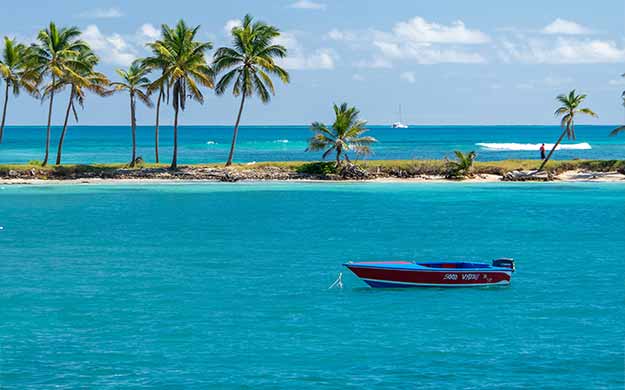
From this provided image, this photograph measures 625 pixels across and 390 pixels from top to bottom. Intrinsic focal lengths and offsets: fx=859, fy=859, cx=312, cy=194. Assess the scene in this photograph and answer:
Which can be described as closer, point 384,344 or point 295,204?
point 384,344

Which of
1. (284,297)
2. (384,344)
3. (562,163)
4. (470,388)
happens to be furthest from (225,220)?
(562,163)

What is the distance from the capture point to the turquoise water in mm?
24969

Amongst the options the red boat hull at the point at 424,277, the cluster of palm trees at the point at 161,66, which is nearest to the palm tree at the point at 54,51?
the cluster of palm trees at the point at 161,66

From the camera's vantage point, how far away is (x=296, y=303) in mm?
32844

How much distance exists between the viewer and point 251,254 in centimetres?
4419

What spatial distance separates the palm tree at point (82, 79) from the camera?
78625 millimetres

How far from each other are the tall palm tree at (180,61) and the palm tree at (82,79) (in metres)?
5.91

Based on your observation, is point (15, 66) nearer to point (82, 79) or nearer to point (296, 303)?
point (82, 79)

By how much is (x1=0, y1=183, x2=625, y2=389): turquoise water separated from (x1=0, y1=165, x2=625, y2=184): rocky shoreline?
2122 centimetres

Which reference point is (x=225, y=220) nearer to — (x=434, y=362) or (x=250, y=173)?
(x=250, y=173)

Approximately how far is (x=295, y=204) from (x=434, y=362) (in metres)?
41.8

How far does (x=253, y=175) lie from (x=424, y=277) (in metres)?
50.2

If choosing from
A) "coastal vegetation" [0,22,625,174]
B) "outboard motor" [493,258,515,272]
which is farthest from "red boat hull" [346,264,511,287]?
"coastal vegetation" [0,22,625,174]

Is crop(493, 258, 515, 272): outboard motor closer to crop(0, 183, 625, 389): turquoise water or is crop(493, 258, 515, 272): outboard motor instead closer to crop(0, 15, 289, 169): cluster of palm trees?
crop(0, 183, 625, 389): turquoise water
